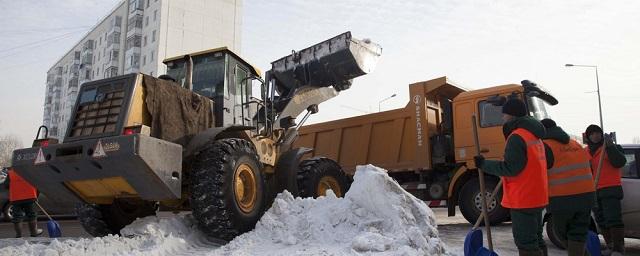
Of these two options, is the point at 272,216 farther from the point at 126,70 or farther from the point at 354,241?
the point at 126,70

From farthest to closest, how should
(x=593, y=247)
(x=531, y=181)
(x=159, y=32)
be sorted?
(x=159, y=32)
(x=593, y=247)
(x=531, y=181)

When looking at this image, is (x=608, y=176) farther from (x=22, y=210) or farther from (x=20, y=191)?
(x=22, y=210)

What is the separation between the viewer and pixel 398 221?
5.59 metres

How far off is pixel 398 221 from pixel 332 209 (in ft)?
2.99

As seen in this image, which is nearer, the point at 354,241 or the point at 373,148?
the point at 354,241

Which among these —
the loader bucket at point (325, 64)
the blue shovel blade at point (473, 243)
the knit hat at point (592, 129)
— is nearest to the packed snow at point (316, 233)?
the blue shovel blade at point (473, 243)

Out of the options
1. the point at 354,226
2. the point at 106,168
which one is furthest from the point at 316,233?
the point at 106,168

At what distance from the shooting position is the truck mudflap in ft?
16.8

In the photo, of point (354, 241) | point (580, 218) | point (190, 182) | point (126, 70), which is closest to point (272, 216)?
point (190, 182)

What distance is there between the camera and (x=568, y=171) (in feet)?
15.4

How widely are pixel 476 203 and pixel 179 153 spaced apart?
231 inches

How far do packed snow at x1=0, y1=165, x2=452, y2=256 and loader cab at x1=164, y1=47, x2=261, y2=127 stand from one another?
162cm

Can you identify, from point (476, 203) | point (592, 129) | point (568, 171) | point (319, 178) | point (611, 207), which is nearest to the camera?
point (568, 171)

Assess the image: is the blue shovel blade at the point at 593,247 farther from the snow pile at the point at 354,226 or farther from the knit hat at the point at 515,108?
the knit hat at the point at 515,108
